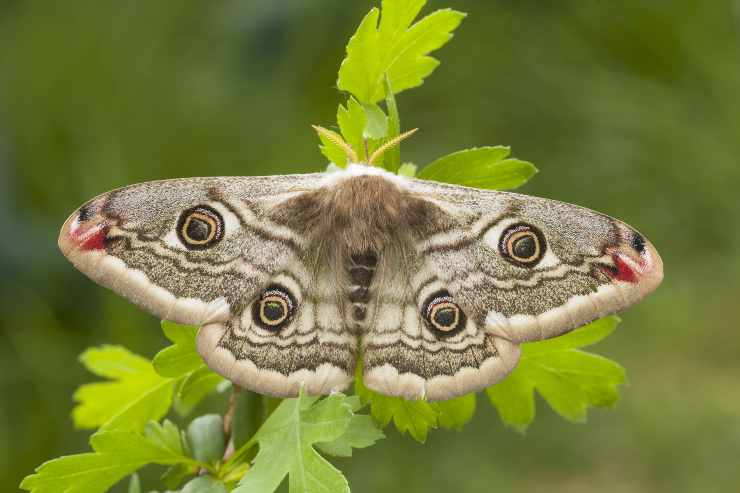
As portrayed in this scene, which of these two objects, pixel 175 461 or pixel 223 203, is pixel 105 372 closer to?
pixel 175 461

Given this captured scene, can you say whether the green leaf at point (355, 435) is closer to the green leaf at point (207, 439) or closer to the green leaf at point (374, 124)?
the green leaf at point (207, 439)

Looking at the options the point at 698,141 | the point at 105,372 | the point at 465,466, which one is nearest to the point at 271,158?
the point at 465,466

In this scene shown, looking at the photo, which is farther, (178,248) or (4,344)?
(4,344)

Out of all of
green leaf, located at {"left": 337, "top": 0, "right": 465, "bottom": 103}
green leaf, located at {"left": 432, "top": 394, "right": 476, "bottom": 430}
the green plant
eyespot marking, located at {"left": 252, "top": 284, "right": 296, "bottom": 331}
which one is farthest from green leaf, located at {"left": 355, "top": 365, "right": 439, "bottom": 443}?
green leaf, located at {"left": 337, "top": 0, "right": 465, "bottom": 103}

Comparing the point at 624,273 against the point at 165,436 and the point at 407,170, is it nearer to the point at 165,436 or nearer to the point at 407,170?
the point at 407,170

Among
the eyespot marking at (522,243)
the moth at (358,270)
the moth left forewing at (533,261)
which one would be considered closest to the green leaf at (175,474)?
the moth at (358,270)
